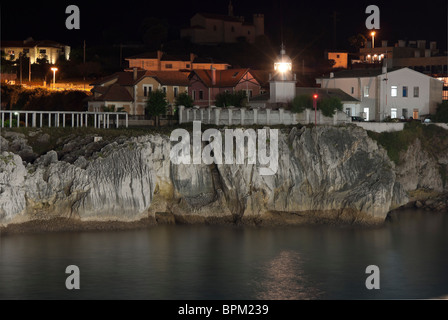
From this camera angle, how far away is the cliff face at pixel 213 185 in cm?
5272

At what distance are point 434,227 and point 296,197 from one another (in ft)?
29.3

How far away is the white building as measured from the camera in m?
75.3

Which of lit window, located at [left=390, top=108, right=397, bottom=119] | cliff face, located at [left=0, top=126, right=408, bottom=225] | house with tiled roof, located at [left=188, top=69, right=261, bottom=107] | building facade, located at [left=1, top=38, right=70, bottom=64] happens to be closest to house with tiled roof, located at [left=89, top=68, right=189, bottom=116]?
house with tiled roof, located at [left=188, top=69, right=261, bottom=107]

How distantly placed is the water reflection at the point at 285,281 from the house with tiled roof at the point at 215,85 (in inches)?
1544

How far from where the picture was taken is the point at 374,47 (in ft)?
395

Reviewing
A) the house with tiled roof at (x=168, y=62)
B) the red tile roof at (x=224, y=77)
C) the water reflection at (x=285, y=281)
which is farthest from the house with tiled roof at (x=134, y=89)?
the water reflection at (x=285, y=281)

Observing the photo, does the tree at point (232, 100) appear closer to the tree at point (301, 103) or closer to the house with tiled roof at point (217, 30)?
the tree at point (301, 103)

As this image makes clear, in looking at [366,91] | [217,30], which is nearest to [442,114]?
[366,91]

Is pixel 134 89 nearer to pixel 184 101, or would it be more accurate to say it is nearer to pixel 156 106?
pixel 184 101

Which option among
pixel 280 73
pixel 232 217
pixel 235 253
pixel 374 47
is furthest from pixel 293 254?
pixel 374 47

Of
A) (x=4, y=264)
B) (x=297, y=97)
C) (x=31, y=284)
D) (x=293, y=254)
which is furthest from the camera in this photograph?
(x=297, y=97)

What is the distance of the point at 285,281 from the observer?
42625 millimetres

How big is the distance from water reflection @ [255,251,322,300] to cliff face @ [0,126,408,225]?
383 inches
